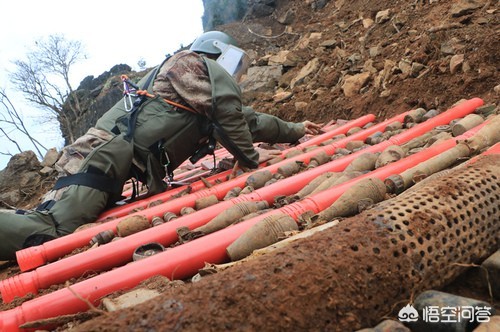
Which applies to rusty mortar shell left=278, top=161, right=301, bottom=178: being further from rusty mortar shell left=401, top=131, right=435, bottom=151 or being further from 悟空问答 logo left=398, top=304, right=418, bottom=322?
悟空问答 logo left=398, top=304, right=418, bottom=322

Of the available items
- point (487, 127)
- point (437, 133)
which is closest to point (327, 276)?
point (487, 127)

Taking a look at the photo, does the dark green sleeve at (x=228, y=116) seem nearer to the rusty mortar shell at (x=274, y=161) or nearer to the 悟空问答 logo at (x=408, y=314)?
the rusty mortar shell at (x=274, y=161)

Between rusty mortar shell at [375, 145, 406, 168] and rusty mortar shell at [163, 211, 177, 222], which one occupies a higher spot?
rusty mortar shell at [375, 145, 406, 168]

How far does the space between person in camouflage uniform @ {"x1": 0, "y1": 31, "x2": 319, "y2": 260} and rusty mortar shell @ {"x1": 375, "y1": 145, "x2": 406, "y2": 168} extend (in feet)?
3.81

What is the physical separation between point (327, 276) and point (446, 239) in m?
0.47

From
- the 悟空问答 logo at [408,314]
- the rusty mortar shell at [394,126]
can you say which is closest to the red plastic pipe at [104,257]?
the 悟空问答 logo at [408,314]

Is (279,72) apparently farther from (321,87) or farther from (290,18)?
(290,18)

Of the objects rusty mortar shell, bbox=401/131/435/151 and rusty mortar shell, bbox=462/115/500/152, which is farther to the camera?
→ rusty mortar shell, bbox=401/131/435/151

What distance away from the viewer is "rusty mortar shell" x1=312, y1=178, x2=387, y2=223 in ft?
6.56

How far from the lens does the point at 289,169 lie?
3217 mm

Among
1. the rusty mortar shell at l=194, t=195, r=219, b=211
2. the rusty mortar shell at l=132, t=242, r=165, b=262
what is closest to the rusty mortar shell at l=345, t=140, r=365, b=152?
the rusty mortar shell at l=194, t=195, r=219, b=211

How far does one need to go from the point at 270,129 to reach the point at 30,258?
2.57m

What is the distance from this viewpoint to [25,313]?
1.58 meters

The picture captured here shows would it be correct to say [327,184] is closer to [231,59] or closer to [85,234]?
[85,234]
